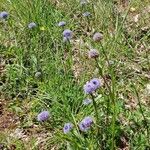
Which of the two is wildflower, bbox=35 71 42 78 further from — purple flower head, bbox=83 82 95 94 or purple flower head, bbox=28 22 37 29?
purple flower head, bbox=83 82 95 94

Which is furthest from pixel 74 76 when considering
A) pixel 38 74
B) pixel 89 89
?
pixel 89 89

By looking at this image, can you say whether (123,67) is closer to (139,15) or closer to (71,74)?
(71,74)

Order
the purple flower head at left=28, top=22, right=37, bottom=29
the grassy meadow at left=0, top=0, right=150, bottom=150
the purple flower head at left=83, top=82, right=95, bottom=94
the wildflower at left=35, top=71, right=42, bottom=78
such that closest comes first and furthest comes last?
the purple flower head at left=83, top=82, right=95, bottom=94, the grassy meadow at left=0, top=0, right=150, bottom=150, the wildflower at left=35, top=71, right=42, bottom=78, the purple flower head at left=28, top=22, right=37, bottom=29

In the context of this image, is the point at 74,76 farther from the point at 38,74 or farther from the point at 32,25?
the point at 32,25

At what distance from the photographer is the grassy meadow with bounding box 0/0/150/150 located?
2.65 metres

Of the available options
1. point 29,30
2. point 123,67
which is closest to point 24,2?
point 29,30

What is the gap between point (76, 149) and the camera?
2.49 metres

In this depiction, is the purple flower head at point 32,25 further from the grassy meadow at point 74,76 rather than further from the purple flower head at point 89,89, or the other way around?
the purple flower head at point 89,89

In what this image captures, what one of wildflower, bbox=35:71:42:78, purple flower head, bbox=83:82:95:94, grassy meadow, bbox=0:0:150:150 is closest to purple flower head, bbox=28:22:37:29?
grassy meadow, bbox=0:0:150:150

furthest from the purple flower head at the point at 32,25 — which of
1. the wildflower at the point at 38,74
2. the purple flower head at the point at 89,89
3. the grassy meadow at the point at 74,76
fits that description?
the purple flower head at the point at 89,89

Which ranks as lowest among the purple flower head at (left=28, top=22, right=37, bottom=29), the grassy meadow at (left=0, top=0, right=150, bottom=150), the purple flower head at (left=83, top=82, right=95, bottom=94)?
the grassy meadow at (left=0, top=0, right=150, bottom=150)

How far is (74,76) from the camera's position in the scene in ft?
10.9

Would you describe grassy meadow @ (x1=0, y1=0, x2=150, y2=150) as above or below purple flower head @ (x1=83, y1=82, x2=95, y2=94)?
below

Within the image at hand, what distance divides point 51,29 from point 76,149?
62.3 inches
